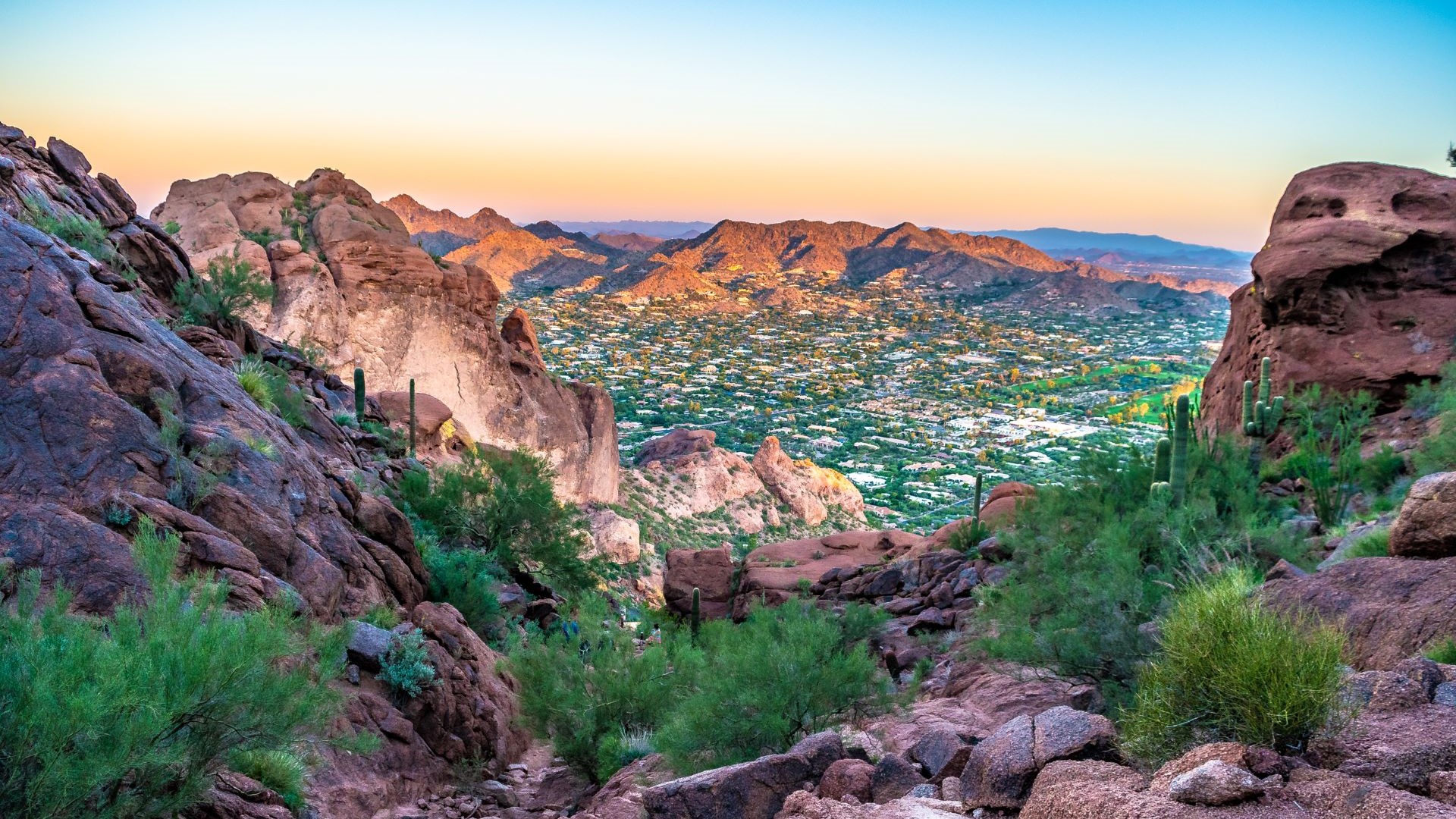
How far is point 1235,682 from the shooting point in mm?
5035

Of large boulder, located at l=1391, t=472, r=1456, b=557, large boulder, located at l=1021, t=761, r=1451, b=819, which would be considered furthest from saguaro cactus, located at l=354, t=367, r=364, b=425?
large boulder, located at l=1391, t=472, r=1456, b=557

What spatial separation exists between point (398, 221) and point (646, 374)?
178ft

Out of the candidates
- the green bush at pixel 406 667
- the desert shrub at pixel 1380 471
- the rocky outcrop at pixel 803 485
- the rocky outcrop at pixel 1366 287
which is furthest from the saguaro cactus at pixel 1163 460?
the rocky outcrop at pixel 803 485

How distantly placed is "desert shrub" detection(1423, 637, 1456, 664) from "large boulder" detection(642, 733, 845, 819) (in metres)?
4.30

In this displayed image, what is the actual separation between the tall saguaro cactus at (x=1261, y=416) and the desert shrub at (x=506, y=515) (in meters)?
13.4

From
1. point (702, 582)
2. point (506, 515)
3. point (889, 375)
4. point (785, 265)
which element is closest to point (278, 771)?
point (506, 515)

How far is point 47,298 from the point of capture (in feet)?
30.3

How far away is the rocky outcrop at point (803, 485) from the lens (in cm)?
4684

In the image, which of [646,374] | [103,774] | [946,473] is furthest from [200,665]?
[646,374]

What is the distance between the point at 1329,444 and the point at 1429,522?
890 cm

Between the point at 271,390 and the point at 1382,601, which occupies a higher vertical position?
the point at 1382,601

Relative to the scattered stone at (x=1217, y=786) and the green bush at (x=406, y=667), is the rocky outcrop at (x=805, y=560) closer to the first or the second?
the green bush at (x=406, y=667)

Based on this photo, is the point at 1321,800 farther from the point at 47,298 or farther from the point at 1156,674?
the point at 47,298

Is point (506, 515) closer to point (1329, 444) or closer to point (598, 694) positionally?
point (598, 694)
